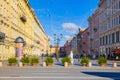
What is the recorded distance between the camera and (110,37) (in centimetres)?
7631

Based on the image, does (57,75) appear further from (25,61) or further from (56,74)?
(25,61)

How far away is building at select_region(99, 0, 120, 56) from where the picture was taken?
226 ft

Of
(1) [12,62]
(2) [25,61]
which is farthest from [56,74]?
(2) [25,61]

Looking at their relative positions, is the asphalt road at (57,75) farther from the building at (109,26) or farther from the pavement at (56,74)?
the building at (109,26)

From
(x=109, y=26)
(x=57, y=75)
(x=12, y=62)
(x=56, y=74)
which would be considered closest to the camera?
(x=57, y=75)

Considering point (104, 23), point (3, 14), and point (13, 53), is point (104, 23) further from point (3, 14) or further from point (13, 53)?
point (3, 14)

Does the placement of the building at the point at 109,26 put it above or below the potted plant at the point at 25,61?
above

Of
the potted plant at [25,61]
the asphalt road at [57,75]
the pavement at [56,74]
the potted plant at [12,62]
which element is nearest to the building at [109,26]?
the potted plant at [25,61]

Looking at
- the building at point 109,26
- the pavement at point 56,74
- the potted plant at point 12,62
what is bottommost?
the pavement at point 56,74

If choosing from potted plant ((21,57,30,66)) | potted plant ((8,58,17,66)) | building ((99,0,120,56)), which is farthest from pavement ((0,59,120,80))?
building ((99,0,120,56))

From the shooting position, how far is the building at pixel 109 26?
69.0m

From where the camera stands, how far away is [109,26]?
7844cm

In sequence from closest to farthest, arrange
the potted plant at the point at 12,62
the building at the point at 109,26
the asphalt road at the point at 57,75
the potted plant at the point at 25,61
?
the asphalt road at the point at 57,75, the potted plant at the point at 12,62, the potted plant at the point at 25,61, the building at the point at 109,26

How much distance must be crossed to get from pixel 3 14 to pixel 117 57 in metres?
27.4
